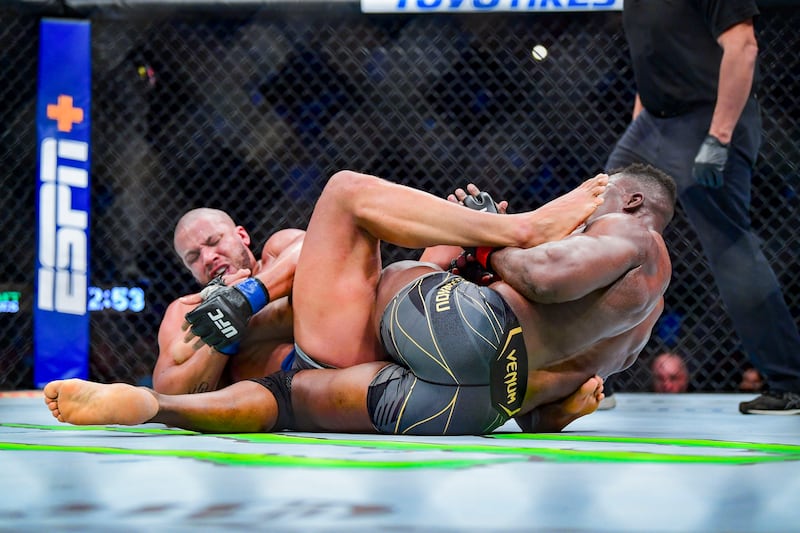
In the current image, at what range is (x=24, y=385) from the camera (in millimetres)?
3074

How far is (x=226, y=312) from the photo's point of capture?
140cm

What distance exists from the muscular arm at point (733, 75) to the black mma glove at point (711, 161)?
2 centimetres

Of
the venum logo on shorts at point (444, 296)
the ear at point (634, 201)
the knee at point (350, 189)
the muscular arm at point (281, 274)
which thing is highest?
the knee at point (350, 189)

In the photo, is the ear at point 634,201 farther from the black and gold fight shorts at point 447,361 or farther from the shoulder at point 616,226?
the black and gold fight shorts at point 447,361

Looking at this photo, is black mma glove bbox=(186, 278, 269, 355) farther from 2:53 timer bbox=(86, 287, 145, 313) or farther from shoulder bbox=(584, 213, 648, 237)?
2:53 timer bbox=(86, 287, 145, 313)

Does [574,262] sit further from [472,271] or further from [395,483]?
[395,483]

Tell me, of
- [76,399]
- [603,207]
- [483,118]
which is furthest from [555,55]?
[76,399]

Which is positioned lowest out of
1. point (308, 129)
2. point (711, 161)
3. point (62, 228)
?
point (711, 161)

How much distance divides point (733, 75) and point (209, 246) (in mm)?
1329

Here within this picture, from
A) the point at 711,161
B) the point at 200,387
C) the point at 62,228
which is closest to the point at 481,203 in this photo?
the point at 200,387

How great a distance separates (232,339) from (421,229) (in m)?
0.37

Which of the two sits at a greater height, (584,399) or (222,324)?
(222,324)

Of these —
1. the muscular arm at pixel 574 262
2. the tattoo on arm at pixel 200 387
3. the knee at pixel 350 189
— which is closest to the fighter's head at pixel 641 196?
the muscular arm at pixel 574 262

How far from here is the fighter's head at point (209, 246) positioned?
1.85 metres
